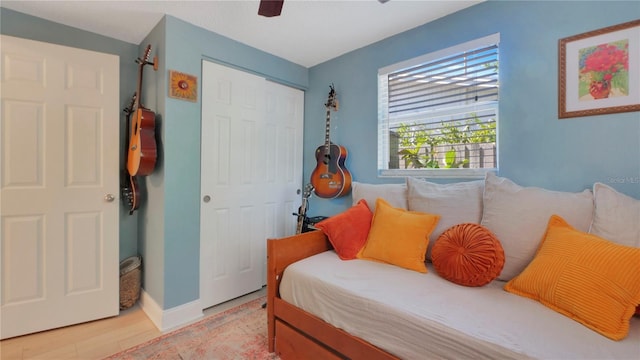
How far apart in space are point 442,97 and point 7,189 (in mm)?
3098

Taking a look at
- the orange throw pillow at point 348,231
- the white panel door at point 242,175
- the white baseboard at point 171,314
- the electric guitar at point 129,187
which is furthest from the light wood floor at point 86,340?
the orange throw pillow at point 348,231

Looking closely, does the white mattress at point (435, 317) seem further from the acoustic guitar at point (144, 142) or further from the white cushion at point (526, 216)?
the acoustic guitar at point (144, 142)

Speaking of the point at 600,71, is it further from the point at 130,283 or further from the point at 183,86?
the point at 130,283

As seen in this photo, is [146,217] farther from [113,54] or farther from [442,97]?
[442,97]

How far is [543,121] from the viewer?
160cm

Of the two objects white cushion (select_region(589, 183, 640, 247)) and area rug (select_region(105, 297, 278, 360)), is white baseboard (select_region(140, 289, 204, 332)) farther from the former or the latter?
white cushion (select_region(589, 183, 640, 247))

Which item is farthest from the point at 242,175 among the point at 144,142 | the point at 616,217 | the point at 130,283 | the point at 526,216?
A: the point at 616,217

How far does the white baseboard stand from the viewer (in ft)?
6.36

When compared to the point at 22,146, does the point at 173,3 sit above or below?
above

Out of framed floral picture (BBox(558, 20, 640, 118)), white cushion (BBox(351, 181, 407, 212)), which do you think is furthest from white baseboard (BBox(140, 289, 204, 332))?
framed floral picture (BBox(558, 20, 640, 118))

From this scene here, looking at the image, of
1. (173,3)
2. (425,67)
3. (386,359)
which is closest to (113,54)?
(173,3)

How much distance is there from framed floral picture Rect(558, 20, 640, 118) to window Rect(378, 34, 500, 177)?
0.35m

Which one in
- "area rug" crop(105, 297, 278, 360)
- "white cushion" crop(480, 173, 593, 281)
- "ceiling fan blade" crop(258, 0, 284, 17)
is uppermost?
"ceiling fan blade" crop(258, 0, 284, 17)

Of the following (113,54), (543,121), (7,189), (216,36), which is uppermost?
(216,36)
